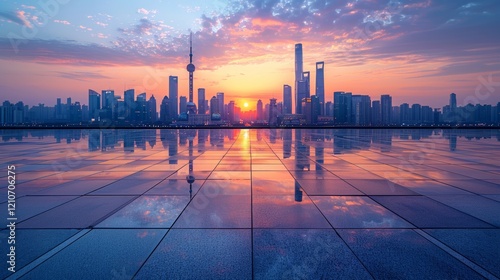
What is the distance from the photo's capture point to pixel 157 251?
4.18 metres

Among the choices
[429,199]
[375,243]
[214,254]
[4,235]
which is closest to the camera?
[214,254]

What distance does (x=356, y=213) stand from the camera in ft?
18.9

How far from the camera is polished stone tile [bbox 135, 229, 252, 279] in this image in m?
3.62

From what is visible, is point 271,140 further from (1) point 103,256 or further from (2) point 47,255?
(2) point 47,255

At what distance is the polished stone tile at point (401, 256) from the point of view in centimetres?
360

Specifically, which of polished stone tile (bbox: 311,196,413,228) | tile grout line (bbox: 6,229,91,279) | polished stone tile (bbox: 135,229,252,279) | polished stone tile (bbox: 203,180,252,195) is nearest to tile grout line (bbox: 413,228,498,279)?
polished stone tile (bbox: 311,196,413,228)

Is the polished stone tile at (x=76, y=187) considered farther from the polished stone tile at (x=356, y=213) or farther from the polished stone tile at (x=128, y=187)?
the polished stone tile at (x=356, y=213)

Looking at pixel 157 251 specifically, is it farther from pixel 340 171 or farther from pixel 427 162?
pixel 427 162

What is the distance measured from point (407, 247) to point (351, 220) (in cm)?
118

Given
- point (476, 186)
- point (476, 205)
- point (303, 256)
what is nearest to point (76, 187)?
point (303, 256)

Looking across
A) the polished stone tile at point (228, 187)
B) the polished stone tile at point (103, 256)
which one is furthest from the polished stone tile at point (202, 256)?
the polished stone tile at point (228, 187)

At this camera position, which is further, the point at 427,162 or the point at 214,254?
the point at 427,162

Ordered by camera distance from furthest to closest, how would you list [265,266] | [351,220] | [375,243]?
1. [351,220]
2. [375,243]
3. [265,266]

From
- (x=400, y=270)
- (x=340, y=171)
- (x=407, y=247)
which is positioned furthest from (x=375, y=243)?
(x=340, y=171)
